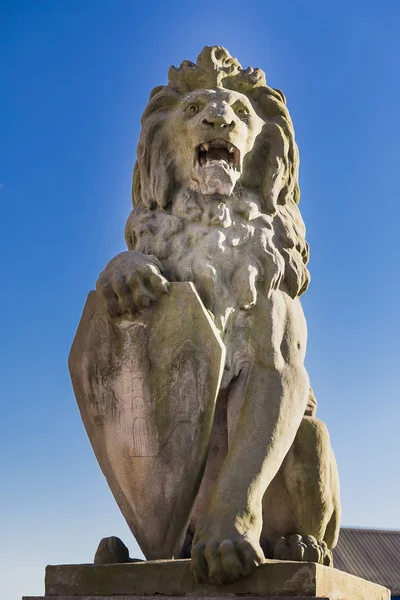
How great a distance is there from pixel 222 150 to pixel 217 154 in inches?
1.6

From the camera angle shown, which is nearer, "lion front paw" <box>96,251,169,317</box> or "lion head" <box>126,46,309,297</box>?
"lion front paw" <box>96,251,169,317</box>

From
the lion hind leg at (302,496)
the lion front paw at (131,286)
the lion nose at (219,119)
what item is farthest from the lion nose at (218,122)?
the lion hind leg at (302,496)

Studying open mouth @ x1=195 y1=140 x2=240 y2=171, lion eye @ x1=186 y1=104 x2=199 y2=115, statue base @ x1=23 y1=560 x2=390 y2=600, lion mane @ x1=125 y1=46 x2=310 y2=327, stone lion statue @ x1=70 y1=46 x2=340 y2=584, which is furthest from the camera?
lion eye @ x1=186 y1=104 x2=199 y2=115

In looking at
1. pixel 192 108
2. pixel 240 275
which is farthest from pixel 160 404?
pixel 192 108

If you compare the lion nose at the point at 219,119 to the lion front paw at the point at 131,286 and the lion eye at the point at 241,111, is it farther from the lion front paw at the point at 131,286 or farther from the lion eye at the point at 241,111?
the lion front paw at the point at 131,286

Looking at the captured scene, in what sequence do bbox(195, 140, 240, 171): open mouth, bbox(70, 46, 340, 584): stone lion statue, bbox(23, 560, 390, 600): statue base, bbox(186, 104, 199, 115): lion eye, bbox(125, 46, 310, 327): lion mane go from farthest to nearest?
bbox(186, 104, 199, 115): lion eye → bbox(195, 140, 240, 171): open mouth → bbox(125, 46, 310, 327): lion mane → bbox(70, 46, 340, 584): stone lion statue → bbox(23, 560, 390, 600): statue base

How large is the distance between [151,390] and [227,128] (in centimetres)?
169

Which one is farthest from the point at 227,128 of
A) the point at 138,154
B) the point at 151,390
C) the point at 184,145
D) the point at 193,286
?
the point at 151,390

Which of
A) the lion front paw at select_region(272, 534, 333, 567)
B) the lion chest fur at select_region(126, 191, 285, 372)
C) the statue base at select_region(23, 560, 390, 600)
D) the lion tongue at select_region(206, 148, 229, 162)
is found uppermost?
the lion tongue at select_region(206, 148, 229, 162)

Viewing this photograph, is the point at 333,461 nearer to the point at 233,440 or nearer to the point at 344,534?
the point at 233,440

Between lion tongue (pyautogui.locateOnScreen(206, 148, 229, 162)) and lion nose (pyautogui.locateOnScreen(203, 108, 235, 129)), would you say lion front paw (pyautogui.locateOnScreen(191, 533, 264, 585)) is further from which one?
lion nose (pyautogui.locateOnScreen(203, 108, 235, 129))

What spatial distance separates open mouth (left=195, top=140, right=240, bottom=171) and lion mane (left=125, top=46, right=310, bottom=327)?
0.16 meters

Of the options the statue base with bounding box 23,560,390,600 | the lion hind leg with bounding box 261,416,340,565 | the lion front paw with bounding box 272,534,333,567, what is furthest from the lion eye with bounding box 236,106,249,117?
the statue base with bounding box 23,560,390,600

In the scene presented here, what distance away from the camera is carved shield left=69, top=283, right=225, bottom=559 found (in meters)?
4.91
